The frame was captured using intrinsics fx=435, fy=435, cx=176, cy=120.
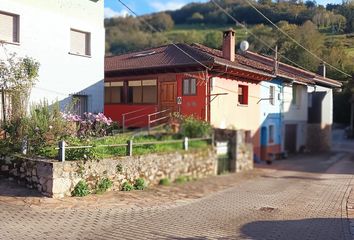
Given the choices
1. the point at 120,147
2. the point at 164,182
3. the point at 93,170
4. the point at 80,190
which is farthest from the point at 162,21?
the point at 80,190

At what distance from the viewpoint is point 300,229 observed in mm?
9219

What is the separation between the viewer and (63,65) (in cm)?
1797

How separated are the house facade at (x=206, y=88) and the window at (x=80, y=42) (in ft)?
14.4

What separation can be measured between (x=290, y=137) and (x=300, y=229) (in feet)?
74.0

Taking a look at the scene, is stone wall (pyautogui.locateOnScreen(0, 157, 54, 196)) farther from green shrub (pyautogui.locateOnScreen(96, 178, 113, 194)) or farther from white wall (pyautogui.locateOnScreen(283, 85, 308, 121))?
white wall (pyautogui.locateOnScreen(283, 85, 308, 121))

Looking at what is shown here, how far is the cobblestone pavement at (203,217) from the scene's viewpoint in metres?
8.48

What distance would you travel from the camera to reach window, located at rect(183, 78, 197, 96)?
71.6ft

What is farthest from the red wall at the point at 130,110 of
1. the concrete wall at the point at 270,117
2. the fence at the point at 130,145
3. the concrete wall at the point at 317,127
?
the concrete wall at the point at 317,127

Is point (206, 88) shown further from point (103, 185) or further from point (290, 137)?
point (290, 137)

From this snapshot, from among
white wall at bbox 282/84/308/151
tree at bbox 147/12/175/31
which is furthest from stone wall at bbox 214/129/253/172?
white wall at bbox 282/84/308/151

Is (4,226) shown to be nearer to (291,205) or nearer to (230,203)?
(230,203)

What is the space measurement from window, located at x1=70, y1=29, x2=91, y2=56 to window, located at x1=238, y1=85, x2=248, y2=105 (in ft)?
29.6

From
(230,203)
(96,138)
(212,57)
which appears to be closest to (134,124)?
(212,57)

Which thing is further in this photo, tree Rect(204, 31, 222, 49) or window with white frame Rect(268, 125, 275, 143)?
window with white frame Rect(268, 125, 275, 143)
